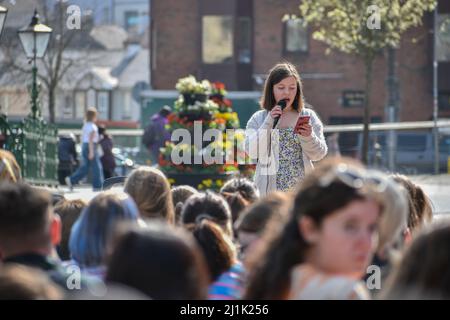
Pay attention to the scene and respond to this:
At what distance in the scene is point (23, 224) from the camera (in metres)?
4.50

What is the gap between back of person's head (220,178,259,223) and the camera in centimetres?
707

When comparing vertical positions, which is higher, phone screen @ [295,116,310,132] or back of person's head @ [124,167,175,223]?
phone screen @ [295,116,310,132]

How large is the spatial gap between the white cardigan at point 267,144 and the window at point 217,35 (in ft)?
127

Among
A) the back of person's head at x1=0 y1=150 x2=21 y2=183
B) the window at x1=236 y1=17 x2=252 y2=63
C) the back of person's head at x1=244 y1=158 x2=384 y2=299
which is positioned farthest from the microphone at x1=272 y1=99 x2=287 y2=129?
the window at x1=236 y1=17 x2=252 y2=63

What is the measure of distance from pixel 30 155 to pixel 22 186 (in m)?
17.2

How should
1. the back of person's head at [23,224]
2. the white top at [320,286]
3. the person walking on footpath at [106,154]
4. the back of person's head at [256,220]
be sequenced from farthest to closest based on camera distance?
the person walking on footpath at [106,154], the back of person's head at [256,220], the back of person's head at [23,224], the white top at [320,286]

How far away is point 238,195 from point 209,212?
1.29 m

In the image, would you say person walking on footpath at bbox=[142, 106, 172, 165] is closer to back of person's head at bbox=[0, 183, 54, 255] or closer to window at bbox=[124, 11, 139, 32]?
back of person's head at bbox=[0, 183, 54, 255]

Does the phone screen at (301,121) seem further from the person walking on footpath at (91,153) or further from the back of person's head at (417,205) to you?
the person walking on footpath at (91,153)

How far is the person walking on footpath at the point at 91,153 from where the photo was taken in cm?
2261

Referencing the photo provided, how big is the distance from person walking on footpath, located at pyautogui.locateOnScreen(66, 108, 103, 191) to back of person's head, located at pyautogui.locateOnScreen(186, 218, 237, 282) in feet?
55.6

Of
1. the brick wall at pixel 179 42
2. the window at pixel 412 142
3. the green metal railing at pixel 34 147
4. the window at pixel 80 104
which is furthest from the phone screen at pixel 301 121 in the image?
the window at pixel 80 104

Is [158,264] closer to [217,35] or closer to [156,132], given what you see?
[156,132]

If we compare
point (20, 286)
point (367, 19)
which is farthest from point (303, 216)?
point (367, 19)
